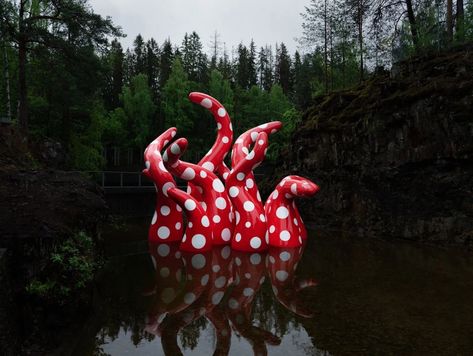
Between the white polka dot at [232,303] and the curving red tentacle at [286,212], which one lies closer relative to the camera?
the white polka dot at [232,303]

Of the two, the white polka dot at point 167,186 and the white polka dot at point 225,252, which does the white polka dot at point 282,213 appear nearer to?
the white polka dot at point 225,252

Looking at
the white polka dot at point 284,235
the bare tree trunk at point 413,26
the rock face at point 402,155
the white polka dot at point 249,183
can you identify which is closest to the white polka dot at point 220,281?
the white polka dot at point 284,235

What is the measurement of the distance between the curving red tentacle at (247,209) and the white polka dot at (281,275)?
65.4 inches

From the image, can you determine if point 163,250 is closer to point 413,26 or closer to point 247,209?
point 247,209

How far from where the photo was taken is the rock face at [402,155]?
33.2 ft

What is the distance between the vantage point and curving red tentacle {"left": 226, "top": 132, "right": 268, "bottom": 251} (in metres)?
8.85

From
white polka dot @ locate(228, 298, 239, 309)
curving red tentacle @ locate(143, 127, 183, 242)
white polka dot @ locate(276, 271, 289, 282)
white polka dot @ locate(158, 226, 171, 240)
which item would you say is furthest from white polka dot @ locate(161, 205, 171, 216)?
white polka dot @ locate(228, 298, 239, 309)

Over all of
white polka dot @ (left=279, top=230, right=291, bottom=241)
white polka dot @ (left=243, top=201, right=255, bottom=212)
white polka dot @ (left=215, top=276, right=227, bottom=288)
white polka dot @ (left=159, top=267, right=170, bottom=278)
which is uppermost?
white polka dot @ (left=243, top=201, right=255, bottom=212)

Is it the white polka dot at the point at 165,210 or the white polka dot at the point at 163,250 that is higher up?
the white polka dot at the point at 165,210

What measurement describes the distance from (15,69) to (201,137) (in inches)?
477

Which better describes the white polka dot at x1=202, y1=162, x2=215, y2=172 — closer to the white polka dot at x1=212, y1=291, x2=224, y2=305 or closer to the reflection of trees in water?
the white polka dot at x1=212, y1=291, x2=224, y2=305

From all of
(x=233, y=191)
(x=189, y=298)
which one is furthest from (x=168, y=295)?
(x=233, y=191)

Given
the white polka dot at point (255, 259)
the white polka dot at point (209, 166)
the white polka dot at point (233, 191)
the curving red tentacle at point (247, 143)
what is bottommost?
the white polka dot at point (255, 259)

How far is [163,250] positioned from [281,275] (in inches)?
130
